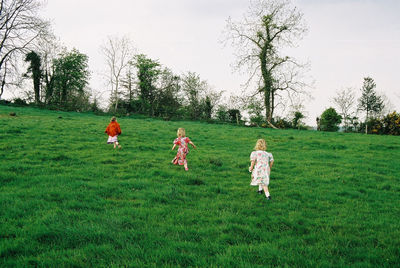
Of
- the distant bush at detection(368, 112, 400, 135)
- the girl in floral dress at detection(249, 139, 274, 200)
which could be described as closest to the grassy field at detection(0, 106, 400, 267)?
the girl in floral dress at detection(249, 139, 274, 200)

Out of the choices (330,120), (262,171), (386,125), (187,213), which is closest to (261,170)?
(262,171)

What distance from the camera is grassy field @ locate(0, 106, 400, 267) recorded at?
3924 mm

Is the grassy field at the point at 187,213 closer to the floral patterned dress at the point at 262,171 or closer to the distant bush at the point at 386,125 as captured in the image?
the floral patterned dress at the point at 262,171

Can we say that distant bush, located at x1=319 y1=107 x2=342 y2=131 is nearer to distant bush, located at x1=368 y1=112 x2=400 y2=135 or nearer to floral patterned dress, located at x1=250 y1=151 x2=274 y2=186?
distant bush, located at x1=368 y1=112 x2=400 y2=135

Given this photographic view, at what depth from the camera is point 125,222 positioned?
5.03 meters

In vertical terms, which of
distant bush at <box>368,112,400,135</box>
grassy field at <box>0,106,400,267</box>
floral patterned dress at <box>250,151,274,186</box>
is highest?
distant bush at <box>368,112,400,135</box>

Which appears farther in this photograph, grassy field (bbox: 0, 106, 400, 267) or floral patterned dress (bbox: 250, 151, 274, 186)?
floral patterned dress (bbox: 250, 151, 274, 186)

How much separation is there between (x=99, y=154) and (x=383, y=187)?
11237mm

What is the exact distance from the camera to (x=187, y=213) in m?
5.62

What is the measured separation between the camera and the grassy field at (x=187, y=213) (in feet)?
12.9

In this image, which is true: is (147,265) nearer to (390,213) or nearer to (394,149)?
(390,213)

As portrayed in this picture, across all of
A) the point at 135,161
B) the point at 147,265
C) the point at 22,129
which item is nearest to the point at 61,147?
the point at 135,161

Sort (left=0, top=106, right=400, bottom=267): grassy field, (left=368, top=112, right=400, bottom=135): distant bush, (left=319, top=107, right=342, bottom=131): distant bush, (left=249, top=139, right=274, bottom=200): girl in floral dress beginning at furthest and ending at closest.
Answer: (left=319, top=107, right=342, bottom=131): distant bush < (left=368, top=112, right=400, bottom=135): distant bush < (left=249, top=139, right=274, bottom=200): girl in floral dress < (left=0, top=106, right=400, bottom=267): grassy field

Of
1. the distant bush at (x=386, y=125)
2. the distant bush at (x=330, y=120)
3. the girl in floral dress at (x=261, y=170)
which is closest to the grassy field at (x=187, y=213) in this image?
the girl in floral dress at (x=261, y=170)
